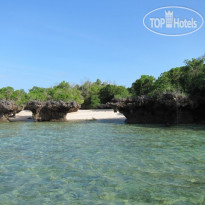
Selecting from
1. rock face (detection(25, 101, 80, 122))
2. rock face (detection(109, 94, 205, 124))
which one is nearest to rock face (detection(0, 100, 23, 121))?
rock face (detection(25, 101, 80, 122))

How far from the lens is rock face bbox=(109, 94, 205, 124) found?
20328 mm

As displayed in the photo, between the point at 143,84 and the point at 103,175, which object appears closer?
the point at 103,175

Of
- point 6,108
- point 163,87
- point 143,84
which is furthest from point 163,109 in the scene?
point 6,108

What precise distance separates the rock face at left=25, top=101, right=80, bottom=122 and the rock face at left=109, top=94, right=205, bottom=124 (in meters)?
4.90

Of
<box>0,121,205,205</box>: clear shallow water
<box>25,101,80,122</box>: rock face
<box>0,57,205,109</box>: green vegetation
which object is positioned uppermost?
<box>0,57,205,109</box>: green vegetation

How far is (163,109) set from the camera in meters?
22.0

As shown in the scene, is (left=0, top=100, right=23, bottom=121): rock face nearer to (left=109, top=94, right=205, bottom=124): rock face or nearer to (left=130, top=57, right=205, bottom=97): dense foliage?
(left=109, top=94, right=205, bottom=124): rock face

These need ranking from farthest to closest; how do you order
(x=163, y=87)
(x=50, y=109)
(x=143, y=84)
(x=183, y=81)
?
(x=143, y=84), (x=50, y=109), (x=183, y=81), (x=163, y=87)

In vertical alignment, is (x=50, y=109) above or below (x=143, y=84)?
below

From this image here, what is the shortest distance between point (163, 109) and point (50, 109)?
1166 centimetres

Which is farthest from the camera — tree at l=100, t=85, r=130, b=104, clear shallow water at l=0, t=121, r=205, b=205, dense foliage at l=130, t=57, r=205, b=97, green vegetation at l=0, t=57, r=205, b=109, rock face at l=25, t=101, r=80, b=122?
tree at l=100, t=85, r=130, b=104

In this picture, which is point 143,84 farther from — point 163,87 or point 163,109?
point 163,109

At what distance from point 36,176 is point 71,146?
14.1 ft

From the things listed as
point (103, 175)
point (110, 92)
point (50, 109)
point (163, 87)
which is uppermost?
point (110, 92)
